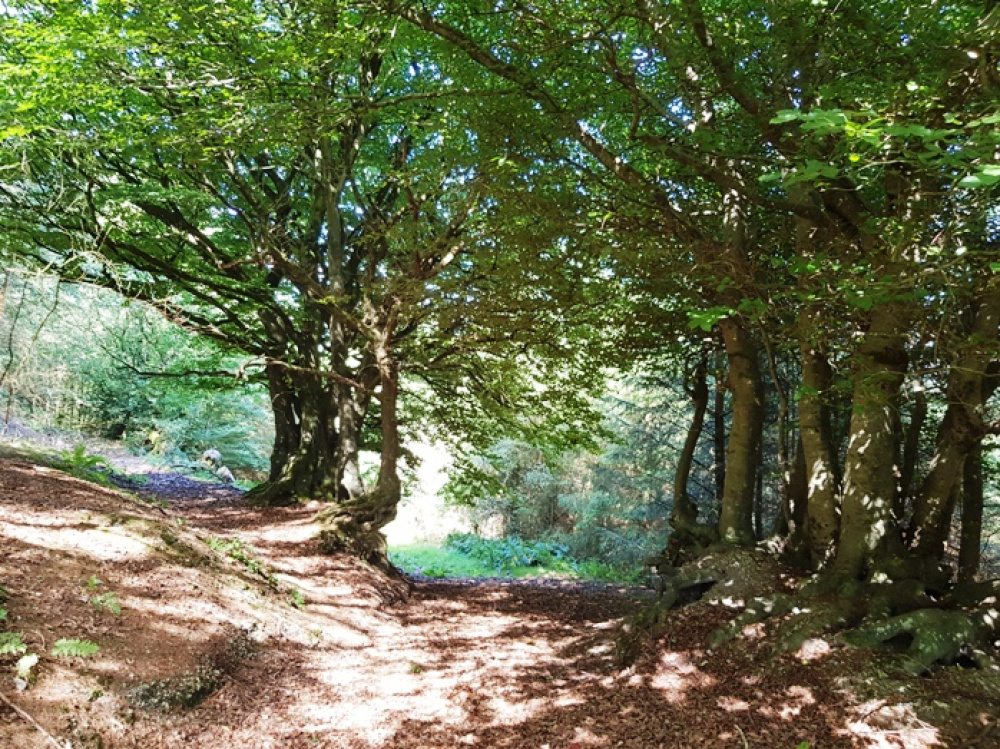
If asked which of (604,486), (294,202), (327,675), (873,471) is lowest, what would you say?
(327,675)

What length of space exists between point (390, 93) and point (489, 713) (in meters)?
9.61

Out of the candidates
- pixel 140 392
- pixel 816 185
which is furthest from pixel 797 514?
pixel 140 392

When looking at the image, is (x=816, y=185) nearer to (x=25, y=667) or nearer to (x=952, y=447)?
(x=952, y=447)

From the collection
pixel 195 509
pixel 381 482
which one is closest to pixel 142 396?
pixel 195 509

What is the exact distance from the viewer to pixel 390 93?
1018 cm

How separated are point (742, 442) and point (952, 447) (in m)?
2.17

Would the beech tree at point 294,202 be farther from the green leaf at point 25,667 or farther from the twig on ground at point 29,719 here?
the twig on ground at point 29,719

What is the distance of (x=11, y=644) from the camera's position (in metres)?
3.56

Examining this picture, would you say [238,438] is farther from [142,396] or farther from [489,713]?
[489,713]

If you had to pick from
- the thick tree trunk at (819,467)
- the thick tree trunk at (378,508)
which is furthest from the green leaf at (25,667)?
the thick tree trunk at (819,467)

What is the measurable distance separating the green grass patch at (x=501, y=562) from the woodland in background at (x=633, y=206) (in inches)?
236

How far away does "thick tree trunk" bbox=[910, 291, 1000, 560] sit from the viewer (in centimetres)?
509

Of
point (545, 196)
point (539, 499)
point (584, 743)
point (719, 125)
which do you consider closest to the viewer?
point (584, 743)

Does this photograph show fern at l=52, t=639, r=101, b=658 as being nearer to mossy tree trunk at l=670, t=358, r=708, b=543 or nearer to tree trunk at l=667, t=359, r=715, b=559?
tree trunk at l=667, t=359, r=715, b=559
